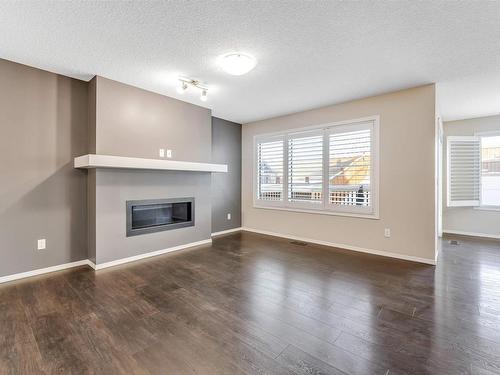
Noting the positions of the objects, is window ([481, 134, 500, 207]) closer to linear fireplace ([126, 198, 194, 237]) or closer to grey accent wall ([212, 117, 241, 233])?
grey accent wall ([212, 117, 241, 233])

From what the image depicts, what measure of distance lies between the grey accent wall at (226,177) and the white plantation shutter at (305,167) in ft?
4.56

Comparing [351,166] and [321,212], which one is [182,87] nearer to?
[351,166]

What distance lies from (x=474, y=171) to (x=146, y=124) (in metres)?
6.72

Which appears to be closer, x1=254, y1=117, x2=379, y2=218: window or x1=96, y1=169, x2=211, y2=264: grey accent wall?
x1=96, y1=169, x2=211, y2=264: grey accent wall

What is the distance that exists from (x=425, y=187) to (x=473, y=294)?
5.13ft

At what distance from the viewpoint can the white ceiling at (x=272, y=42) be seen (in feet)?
6.94

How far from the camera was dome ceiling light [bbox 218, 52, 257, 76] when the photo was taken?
9.23 ft

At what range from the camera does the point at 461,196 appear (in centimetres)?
556

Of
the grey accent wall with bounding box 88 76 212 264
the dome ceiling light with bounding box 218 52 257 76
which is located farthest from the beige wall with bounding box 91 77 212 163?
the dome ceiling light with bounding box 218 52 257 76

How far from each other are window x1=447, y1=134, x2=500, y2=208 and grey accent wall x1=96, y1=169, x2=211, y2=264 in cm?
547

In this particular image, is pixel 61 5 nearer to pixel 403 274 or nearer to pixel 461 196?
pixel 403 274

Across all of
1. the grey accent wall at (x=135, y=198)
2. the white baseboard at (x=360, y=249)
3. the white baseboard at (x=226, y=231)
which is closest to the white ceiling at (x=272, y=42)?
the grey accent wall at (x=135, y=198)

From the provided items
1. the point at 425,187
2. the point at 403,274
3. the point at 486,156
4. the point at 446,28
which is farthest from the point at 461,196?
the point at 446,28

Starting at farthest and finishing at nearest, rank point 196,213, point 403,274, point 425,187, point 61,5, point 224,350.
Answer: point 196,213, point 425,187, point 403,274, point 61,5, point 224,350
